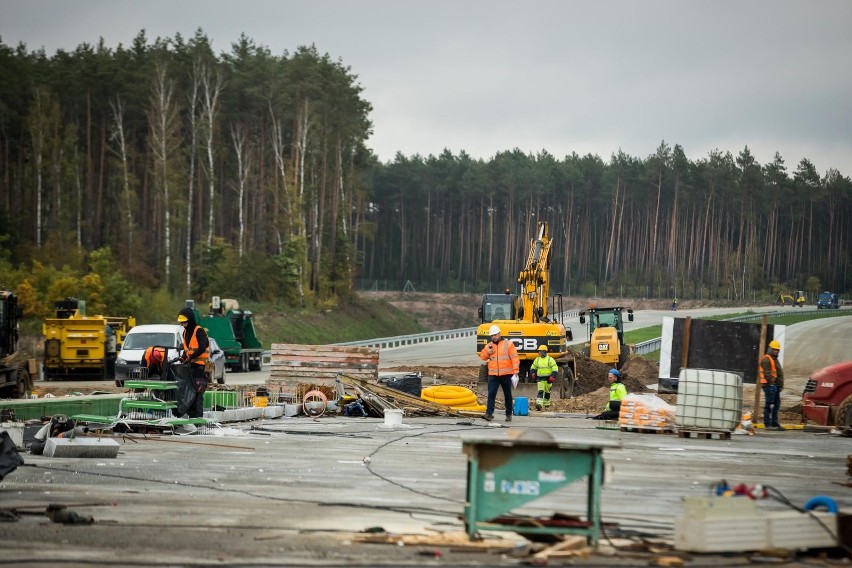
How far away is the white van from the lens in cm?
3662

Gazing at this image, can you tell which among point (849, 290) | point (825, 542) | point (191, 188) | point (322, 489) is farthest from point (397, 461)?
point (849, 290)

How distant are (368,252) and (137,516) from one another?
13536cm

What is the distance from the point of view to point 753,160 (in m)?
148

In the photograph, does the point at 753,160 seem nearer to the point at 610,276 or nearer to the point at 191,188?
the point at 610,276

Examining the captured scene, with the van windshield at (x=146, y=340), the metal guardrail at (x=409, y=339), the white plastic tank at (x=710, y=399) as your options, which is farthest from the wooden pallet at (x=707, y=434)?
the metal guardrail at (x=409, y=339)

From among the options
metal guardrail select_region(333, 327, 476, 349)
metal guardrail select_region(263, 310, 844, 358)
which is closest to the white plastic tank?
metal guardrail select_region(263, 310, 844, 358)

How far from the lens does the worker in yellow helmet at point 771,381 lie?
25656 mm

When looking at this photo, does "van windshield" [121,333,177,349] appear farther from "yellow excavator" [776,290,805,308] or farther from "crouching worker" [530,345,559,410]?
"yellow excavator" [776,290,805,308]

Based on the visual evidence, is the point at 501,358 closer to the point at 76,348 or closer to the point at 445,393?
the point at 445,393

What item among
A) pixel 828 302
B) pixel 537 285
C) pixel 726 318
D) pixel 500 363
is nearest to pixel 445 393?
pixel 500 363

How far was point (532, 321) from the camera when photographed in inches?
1569

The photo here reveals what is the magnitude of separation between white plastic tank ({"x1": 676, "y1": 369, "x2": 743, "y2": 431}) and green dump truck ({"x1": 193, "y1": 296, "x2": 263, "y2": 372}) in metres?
26.9

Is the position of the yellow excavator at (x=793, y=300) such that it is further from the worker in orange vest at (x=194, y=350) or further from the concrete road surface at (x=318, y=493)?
the worker in orange vest at (x=194, y=350)

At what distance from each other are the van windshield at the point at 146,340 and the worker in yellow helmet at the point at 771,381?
18.3 m
